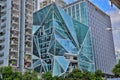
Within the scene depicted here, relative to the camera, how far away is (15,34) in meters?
82.3

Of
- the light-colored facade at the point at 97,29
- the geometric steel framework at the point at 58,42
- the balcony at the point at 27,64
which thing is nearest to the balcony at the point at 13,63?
the balcony at the point at 27,64

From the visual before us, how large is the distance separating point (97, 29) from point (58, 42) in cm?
3862

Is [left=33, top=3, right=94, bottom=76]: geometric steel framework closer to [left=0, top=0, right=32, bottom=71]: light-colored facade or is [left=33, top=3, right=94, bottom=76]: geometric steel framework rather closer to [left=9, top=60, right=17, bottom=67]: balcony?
[left=0, top=0, right=32, bottom=71]: light-colored facade

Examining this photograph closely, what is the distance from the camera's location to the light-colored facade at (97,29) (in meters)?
123

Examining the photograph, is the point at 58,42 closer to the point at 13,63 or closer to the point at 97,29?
the point at 13,63

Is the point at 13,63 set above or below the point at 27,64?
above

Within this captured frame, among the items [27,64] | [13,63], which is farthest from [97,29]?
[13,63]

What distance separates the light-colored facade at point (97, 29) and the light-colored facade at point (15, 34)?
39.5 metres

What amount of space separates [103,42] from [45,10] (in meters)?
42.1

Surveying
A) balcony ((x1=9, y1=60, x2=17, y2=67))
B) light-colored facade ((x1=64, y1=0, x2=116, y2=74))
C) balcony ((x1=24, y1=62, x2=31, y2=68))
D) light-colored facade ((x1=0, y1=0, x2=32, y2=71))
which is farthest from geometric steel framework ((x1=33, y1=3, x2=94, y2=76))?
balcony ((x1=9, y1=60, x2=17, y2=67))

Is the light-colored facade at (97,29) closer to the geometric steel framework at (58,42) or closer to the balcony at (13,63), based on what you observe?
the geometric steel framework at (58,42)

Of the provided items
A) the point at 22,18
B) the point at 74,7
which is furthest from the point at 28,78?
the point at 74,7

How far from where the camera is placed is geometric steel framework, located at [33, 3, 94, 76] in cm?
9875

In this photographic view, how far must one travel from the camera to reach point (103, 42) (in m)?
135
